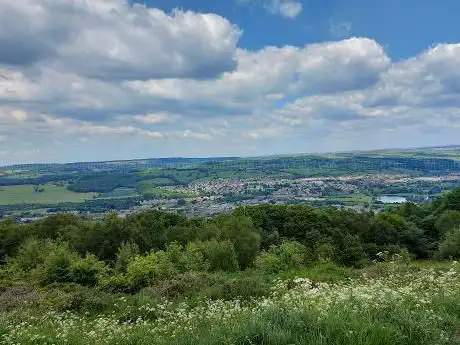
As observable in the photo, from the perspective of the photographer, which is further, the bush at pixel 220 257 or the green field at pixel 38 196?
the green field at pixel 38 196

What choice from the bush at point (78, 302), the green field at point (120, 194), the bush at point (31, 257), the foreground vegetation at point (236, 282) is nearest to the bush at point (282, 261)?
the foreground vegetation at point (236, 282)

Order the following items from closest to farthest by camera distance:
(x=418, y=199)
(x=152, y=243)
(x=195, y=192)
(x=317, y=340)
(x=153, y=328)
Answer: (x=317, y=340), (x=153, y=328), (x=152, y=243), (x=418, y=199), (x=195, y=192)

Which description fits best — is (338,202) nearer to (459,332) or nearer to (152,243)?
(152,243)

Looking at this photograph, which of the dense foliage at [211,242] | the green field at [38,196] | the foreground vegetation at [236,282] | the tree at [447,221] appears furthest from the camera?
the green field at [38,196]

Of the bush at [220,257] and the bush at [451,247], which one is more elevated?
the bush at [220,257]

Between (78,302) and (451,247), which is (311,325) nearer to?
(78,302)

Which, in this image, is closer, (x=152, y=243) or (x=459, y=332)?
(x=459, y=332)

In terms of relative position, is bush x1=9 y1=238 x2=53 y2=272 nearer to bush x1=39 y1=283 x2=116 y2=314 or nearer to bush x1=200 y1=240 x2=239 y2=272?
bush x1=200 y1=240 x2=239 y2=272

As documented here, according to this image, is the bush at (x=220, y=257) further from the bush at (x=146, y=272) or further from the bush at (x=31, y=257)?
the bush at (x=31, y=257)

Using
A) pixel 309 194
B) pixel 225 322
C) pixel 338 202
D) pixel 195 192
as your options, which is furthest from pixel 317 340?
pixel 195 192
